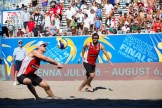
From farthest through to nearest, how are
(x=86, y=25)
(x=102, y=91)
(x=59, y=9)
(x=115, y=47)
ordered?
1. (x=59, y=9)
2. (x=86, y=25)
3. (x=115, y=47)
4. (x=102, y=91)

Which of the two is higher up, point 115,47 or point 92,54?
point 92,54

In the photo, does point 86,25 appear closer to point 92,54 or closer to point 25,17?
point 25,17

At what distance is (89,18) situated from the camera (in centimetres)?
1964

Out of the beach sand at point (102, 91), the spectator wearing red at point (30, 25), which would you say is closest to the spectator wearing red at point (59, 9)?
the spectator wearing red at point (30, 25)

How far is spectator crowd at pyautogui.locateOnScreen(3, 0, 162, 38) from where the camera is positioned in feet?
62.2

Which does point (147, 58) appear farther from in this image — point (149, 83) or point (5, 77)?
point (5, 77)

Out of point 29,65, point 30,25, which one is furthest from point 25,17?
point 29,65

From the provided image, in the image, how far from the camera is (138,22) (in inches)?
745

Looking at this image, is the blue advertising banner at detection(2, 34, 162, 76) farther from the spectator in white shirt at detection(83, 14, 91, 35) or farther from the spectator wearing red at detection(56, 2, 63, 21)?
the spectator wearing red at detection(56, 2, 63, 21)

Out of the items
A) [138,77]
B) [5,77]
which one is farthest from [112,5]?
[5,77]

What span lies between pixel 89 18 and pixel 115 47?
7.56 feet

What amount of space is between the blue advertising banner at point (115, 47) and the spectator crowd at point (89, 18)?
0.89 m

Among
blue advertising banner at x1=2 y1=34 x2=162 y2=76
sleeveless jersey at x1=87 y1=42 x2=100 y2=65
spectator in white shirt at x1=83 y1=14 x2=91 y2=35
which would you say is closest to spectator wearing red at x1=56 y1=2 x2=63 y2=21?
spectator in white shirt at x1=83 y1=14 x2=91 y2=35

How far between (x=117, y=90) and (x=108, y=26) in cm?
582
